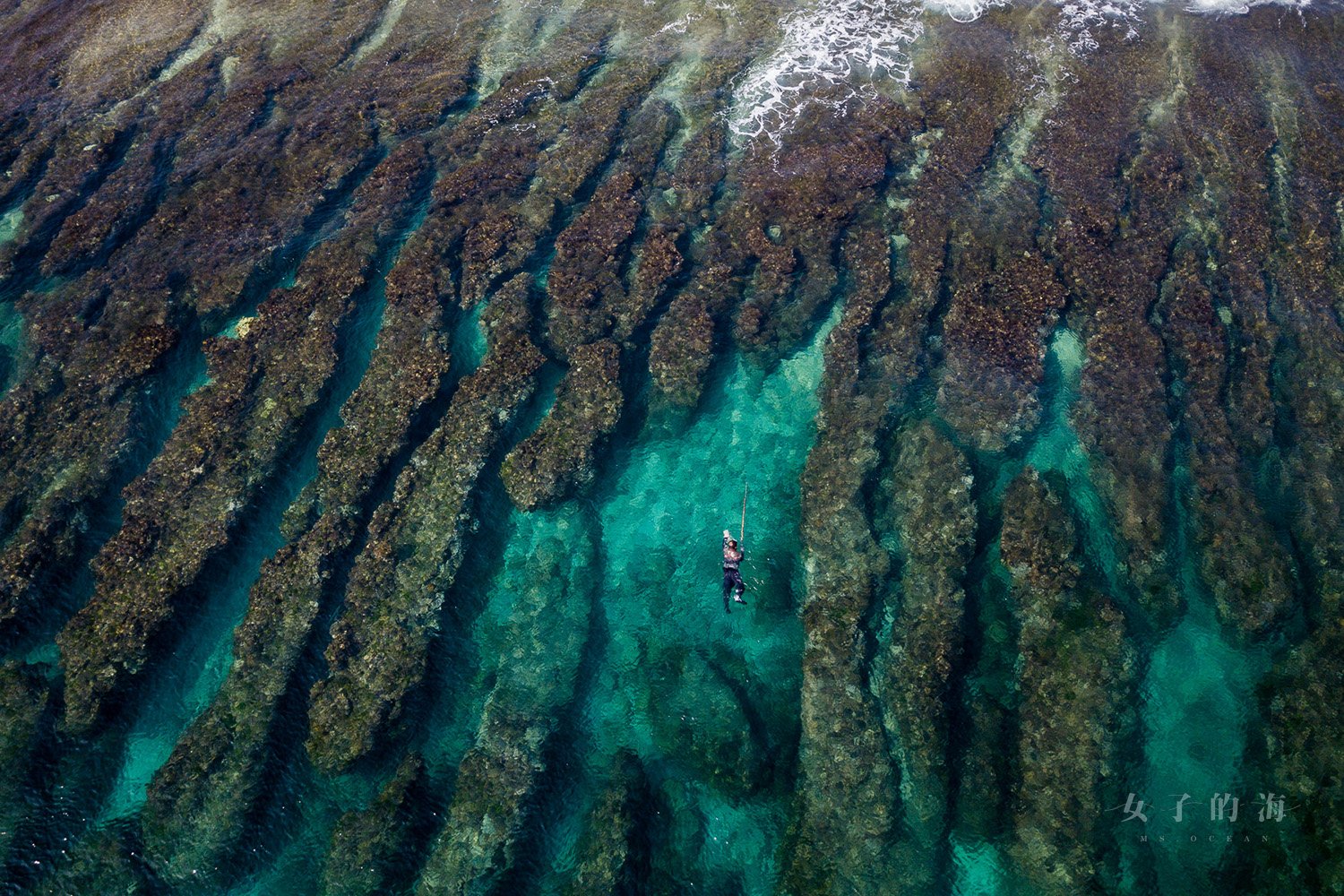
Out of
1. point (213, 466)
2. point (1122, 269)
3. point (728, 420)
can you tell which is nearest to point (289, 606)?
point (213, 466)

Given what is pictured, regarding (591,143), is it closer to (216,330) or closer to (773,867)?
(216,330)

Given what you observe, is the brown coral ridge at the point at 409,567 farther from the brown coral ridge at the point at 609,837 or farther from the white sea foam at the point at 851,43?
the white sea foam at the point at 851,43

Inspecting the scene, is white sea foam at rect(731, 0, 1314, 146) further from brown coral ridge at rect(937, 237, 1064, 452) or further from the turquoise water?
brown coral ridge at rect(937, 237, 1064, 452)

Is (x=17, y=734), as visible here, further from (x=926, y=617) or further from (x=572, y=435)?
(x=926, y=617)

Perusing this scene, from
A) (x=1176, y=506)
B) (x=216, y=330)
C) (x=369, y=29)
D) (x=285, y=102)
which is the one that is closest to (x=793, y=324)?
(x=1176, y=506)

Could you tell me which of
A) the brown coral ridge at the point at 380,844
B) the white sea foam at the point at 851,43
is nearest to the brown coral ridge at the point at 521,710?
the brown coral ridge at the point at 380,844

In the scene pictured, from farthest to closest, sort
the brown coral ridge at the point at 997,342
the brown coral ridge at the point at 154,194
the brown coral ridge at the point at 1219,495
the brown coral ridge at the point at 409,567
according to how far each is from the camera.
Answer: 1. the brown coral ridge at the point at 997,342
2. the brown coral ridge at the point at 154,194
3. the brown coral ridge at the point at 1219,495
4. the brown coral ridge at the point at 409,567
